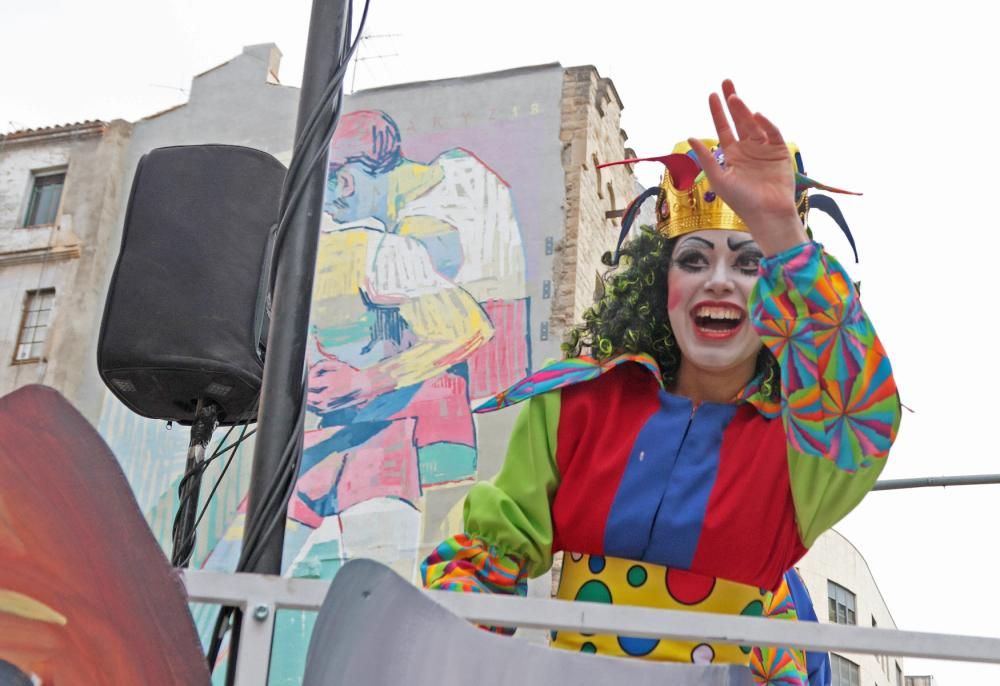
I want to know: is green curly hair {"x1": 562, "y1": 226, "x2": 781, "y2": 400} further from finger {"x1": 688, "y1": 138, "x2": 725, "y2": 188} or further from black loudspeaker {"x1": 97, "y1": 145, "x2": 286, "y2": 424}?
black loudspeaker {"x1": 97, "y1": 145, "x2": 286, "y2": 424}

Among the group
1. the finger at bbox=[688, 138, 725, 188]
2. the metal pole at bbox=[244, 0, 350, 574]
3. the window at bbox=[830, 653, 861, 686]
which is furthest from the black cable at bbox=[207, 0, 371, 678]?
the window at bbox=[830, 653, 861, 686]

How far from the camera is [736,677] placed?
186 centimetres

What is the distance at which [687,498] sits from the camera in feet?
9.13

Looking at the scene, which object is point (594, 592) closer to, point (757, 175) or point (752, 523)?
point (752, 523)

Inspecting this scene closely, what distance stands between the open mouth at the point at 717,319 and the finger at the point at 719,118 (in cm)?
57

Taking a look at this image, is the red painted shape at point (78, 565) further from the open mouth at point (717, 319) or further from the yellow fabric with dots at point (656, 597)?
the open mouth at point (717, 319)

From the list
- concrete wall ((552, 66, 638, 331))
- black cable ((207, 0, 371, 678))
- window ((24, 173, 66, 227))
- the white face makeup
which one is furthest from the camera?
window ((24, 173, 66, 227))

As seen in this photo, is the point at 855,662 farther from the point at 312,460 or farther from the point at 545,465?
the point at 545,465

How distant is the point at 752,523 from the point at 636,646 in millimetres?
365

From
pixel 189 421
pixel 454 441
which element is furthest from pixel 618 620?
pixel 454 441

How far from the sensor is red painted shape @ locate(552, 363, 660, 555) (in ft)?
9.29

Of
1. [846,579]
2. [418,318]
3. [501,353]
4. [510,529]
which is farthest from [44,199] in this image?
[510,529]

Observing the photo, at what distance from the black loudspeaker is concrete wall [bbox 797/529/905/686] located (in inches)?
794

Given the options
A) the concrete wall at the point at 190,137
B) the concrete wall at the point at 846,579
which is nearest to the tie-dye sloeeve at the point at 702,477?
the concrete wall at the point at 190,137
